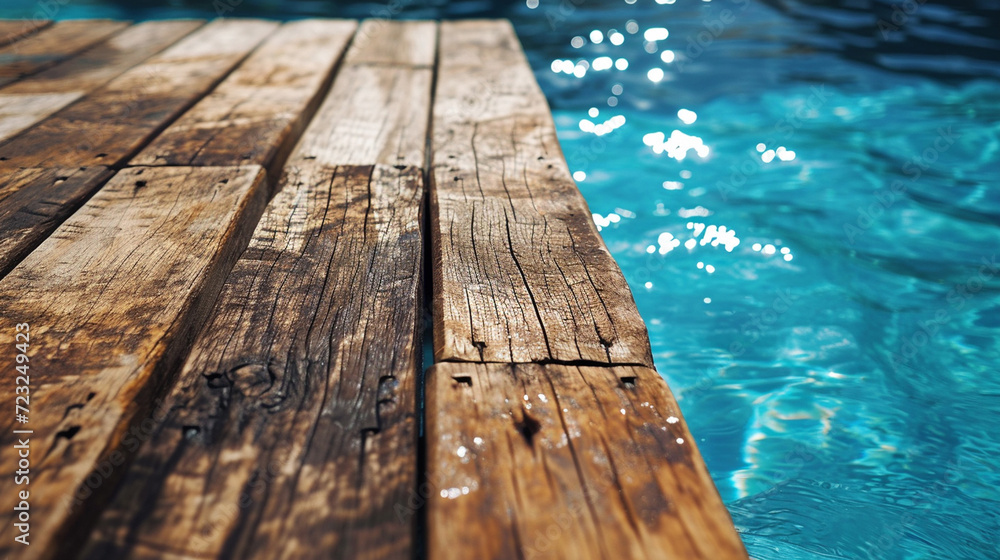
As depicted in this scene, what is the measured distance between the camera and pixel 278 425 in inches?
51.0

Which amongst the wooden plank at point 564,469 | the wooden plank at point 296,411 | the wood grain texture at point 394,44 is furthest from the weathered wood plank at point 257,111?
the wooden plank at point 564,469

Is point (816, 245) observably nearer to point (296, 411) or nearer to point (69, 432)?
point (296, 411)

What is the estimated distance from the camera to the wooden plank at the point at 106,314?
1.15 metres

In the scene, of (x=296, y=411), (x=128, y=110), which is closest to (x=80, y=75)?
(x=128, y=110)

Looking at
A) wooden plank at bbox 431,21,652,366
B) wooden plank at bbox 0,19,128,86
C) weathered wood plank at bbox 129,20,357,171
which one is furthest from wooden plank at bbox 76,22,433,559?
wooden plank at bbox 0,19,128,86

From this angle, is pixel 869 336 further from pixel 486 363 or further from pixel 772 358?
pixel 486 363

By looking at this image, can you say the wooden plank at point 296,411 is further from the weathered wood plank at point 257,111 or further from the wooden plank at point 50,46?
the wooden plank at point 50,46

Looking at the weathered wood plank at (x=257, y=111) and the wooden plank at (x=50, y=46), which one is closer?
the weathered wood plank at (x=257, y=111)

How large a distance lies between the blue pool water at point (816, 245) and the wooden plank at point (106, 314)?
1.71m

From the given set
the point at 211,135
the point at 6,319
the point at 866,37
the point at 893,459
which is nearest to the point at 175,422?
the point at 6,319

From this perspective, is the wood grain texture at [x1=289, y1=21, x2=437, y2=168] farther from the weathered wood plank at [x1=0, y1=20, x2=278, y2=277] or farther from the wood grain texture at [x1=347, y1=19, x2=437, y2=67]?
the weathered wood plank at [x1=0, y1=20, x2=278, y2=277]

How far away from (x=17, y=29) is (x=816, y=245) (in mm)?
5263

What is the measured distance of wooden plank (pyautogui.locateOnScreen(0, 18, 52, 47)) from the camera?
13.5ft

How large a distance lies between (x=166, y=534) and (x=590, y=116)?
15.4 feet
